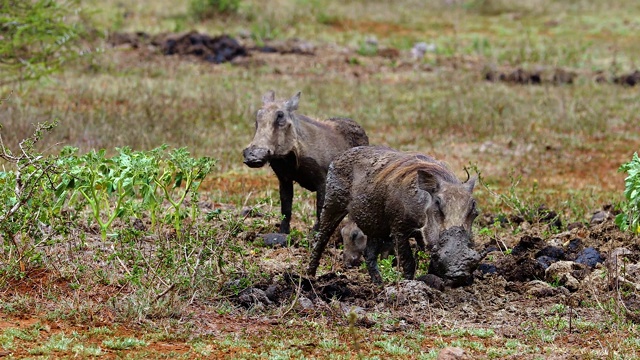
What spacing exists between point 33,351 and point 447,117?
11.1 metres

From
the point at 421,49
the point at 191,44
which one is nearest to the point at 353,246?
the point at 191,44

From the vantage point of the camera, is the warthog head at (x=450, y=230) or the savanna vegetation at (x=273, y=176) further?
the warthog head at (x=450, y=230)

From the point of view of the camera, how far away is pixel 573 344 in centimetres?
636

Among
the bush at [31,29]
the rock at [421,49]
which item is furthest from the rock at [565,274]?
the rock at [421,49]

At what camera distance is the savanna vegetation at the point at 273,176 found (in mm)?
6371

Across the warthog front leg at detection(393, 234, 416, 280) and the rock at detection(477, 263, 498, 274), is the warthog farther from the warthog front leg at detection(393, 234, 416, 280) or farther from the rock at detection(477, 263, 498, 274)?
the warthog front leg at detection(393, 234, 416, 280)

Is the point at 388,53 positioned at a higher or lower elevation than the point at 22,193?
lower

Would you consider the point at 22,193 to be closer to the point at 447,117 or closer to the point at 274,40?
the point at 447,117

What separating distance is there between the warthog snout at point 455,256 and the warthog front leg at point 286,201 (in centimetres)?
304

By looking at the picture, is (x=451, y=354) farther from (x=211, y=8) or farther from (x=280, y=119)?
(x=211, y=8)

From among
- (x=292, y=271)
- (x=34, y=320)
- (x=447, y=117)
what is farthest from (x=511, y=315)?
(x=447, y=117)

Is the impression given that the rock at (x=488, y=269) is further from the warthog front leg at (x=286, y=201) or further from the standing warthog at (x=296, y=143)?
the warthog front leg at (x=286, y=201)

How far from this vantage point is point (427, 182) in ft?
22.8

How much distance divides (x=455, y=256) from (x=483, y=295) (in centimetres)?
88
